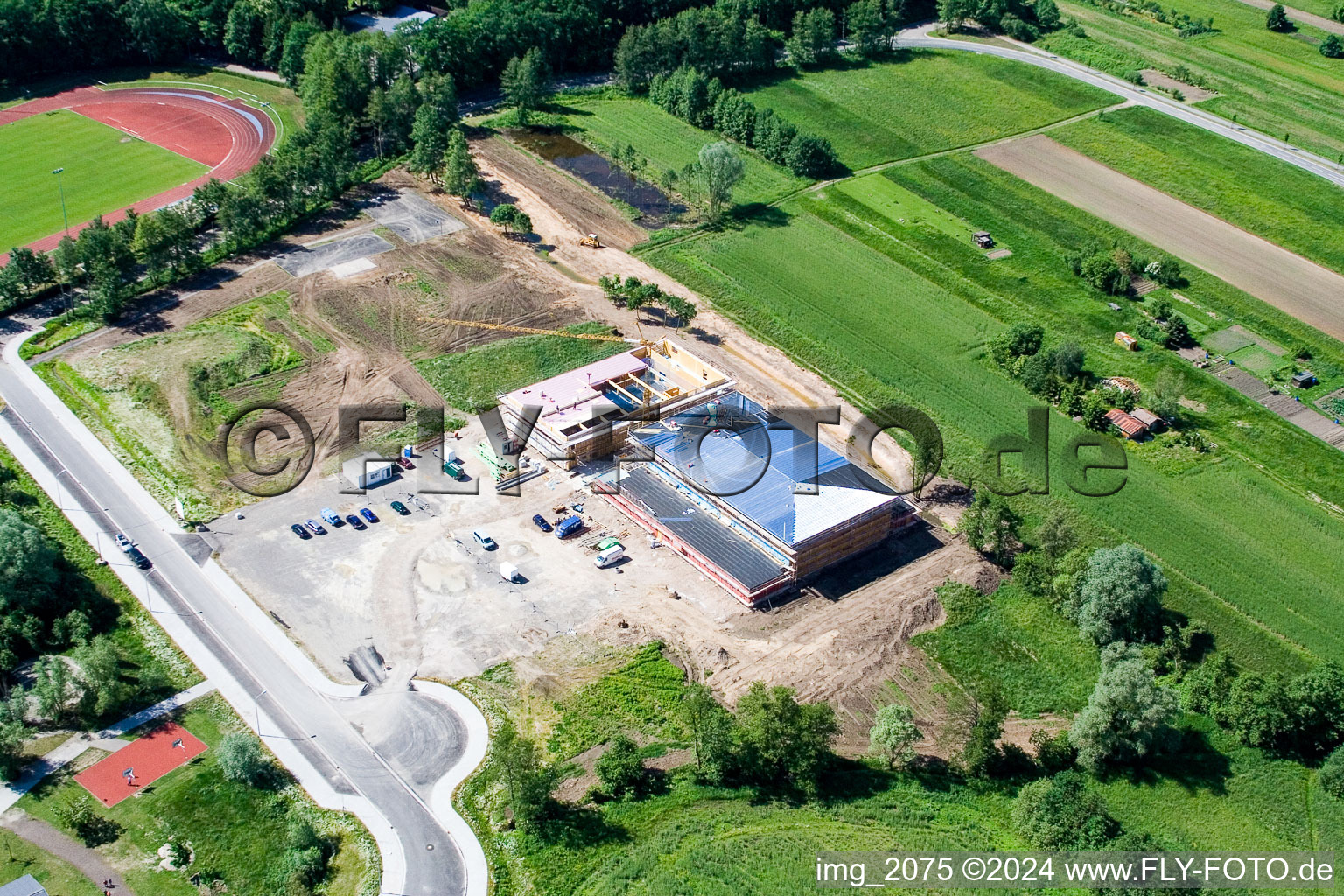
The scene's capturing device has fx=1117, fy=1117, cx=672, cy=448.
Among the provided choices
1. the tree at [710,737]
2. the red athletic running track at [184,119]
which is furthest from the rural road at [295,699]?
Result: the red athletic running track at [184,119]

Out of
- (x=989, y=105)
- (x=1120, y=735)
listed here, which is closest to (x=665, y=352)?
(x=1120, y=735)

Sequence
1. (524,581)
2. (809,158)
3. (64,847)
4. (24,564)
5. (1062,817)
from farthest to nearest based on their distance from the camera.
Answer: (809,158) → (524,581) → (24,564) → (1062,817) → (64,847)

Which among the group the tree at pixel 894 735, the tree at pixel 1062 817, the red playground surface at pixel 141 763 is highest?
the red playground surface at pixel 141 763

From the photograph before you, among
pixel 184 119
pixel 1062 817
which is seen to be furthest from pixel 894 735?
pixel 184 119

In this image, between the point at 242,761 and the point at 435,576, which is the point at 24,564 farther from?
the point at 435,576

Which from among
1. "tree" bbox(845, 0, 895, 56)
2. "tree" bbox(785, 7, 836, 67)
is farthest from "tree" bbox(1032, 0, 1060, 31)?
"tree" bbox(785, 7, 836, 67)

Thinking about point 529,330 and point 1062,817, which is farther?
point 529,330

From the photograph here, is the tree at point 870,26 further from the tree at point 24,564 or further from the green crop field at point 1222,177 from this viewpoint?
the tree at point 24,564
